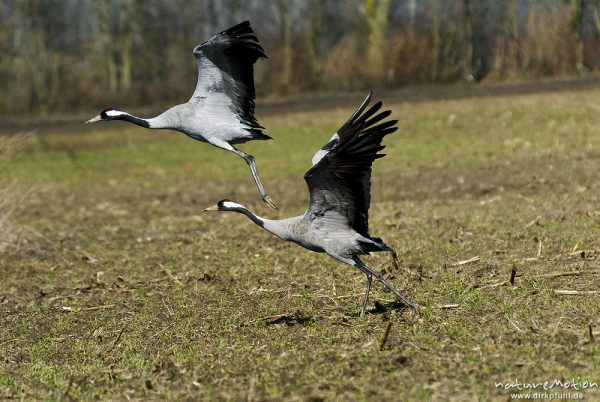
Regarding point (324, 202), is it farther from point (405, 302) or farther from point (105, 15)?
point (105, 15)

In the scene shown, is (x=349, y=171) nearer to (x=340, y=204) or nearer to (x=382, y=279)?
(x=340, y=204)

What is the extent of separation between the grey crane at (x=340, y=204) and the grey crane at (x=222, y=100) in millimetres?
1199

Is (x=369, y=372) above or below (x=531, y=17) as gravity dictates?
below

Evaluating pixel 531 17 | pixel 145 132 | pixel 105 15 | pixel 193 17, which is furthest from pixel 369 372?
pixel 193 17

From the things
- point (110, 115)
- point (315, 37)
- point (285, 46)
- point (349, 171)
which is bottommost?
point (349, 171)

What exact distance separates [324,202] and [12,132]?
21792mm

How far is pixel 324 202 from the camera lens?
702 cm

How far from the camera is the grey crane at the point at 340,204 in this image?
21.7 feet

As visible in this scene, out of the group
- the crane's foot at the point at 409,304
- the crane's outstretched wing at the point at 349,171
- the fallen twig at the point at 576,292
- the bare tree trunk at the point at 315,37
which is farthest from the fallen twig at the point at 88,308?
the bare tree trunk at the point at 315,37

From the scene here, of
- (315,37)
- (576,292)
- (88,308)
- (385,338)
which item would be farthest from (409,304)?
(315,37)

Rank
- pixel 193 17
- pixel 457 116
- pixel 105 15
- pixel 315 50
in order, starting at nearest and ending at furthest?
1. pixel 457 116
2. pixel 315 50
3. pixel 105 15
4. pixel 193 17

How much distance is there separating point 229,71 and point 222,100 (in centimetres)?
25

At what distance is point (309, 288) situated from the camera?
27.7 ft

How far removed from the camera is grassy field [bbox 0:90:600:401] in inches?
240
